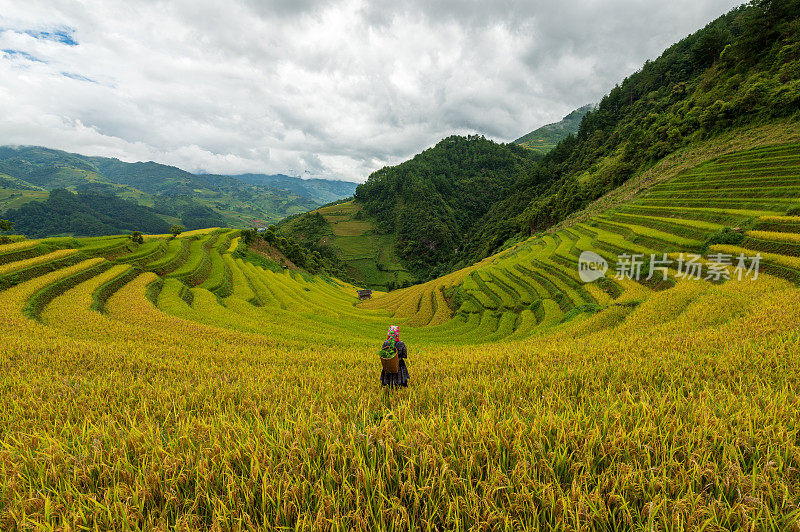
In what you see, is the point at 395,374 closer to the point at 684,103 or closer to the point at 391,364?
the point at 391,364

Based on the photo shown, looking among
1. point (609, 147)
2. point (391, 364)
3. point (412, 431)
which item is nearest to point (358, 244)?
point (609, 147)

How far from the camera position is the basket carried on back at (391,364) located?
4.86 m

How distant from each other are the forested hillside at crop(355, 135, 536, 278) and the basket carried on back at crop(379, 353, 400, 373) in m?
86.3

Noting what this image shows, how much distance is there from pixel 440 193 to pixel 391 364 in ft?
467

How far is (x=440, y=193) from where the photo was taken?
141m

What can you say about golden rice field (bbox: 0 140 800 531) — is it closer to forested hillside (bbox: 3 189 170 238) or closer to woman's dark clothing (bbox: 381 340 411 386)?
woman's dark clothing (bbox: 381 340 411 386)

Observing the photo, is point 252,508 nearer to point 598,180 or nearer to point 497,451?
point 497,451

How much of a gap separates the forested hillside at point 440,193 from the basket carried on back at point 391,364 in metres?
Result: 86.3

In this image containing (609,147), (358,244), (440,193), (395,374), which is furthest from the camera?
(440,193)

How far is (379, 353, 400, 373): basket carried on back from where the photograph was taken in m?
4.86

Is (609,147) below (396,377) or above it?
above

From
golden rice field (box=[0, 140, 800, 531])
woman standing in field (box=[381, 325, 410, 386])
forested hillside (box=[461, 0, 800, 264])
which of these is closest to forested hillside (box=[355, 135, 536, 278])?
forested hillside (box=[461, 0, 800, 264])

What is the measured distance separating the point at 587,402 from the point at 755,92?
4413 centimetres

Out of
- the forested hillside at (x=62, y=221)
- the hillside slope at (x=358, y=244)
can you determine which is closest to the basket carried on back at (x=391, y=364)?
the hillside slope at (x=358, y=244)
